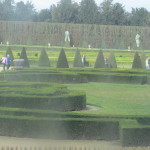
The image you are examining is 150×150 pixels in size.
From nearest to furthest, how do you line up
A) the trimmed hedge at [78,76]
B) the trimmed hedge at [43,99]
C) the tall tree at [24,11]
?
the tall tree at [24,11] → the trimmed hedge at [43,99] → the trimmed hedge at [78,76]

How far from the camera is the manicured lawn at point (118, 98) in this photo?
1325 centimetres

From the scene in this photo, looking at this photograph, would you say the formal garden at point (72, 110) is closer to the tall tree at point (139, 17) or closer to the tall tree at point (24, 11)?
the tall tree at point (24, 11)

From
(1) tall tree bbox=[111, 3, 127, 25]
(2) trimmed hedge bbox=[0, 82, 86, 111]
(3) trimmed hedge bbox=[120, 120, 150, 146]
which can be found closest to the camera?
(3) trimmed hedge bbox=[120, 120, 150, 146]

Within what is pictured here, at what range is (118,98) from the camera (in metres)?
16.4

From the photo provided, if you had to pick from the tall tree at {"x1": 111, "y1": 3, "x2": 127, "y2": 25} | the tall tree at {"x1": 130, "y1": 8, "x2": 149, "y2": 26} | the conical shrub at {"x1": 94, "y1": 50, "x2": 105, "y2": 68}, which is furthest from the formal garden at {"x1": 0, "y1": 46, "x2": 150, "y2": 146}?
the tall tree at {"x1": 111, "y1": 3, "x2": 127, "y2": 25}

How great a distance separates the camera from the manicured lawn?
1325 centimetres

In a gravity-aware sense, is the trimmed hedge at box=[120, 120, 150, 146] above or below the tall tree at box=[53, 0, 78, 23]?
below

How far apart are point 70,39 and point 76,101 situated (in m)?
46.9

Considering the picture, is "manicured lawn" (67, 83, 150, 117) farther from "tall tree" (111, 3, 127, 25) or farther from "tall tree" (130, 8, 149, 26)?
"tall tree" (111, 3, 127, 25)

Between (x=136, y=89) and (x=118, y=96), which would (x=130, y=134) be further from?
(x=136, y=89)

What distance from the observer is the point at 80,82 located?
22344mm

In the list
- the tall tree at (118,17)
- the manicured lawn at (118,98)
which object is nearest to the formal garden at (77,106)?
the manicured lawn at (118,98)

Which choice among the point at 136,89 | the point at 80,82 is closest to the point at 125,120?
the point at 136,89

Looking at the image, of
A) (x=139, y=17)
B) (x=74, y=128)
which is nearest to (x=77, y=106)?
(x=74, y=128)
